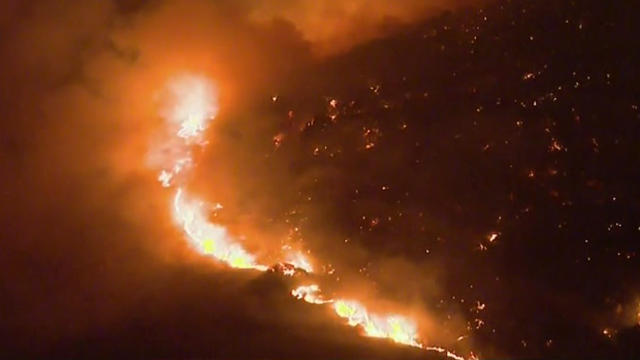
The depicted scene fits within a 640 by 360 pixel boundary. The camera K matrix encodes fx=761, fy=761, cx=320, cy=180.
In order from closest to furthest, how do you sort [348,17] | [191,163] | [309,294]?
1. [309,294]
2. [191,163]
3. [348,17]

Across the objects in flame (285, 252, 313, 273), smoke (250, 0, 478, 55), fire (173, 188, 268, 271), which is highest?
smoke (250, 0, 478, 55)

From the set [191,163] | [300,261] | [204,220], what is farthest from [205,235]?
[300,261]

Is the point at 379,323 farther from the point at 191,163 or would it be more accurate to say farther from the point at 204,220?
the point at 191,163

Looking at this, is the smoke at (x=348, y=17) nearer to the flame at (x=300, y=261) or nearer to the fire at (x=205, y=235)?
the fire at (x=205, y=235)

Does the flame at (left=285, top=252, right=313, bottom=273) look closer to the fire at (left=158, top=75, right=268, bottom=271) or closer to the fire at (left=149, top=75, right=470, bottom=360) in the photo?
the fire at (left=149, top=75, right=470, bottom=360)

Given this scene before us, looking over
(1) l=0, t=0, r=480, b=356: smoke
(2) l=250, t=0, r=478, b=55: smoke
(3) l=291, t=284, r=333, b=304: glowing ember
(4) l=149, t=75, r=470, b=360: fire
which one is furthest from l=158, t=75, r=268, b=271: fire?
(2) l=250, t=0, r=478, b=55: smoke

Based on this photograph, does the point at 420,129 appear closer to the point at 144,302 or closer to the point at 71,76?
the point at 144,302

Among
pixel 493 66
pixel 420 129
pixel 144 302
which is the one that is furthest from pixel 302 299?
pixel 493 66

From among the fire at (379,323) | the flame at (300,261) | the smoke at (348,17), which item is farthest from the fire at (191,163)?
the smoke at (348,17)

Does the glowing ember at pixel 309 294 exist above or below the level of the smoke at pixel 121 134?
below
